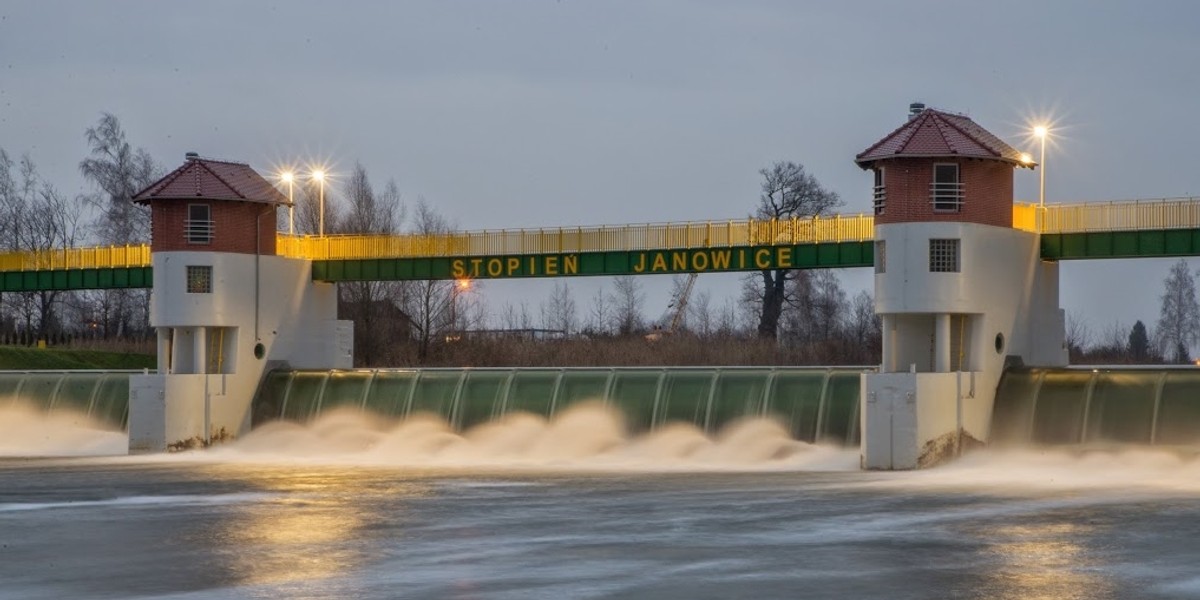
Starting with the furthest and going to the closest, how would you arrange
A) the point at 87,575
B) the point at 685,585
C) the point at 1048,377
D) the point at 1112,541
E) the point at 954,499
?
1. the point at 1048,377
2. the point at 954,499
3. the point at 1112,541
4. the point at 87,575
5. the point at 685,585

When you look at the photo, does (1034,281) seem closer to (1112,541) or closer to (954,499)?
(954,499)

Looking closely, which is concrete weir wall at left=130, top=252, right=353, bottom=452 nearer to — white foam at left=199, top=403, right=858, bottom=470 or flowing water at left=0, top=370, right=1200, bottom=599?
flowing water at left=0, top=370, right=1200, bottom=599

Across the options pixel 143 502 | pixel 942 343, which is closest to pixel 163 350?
pixel 143 502

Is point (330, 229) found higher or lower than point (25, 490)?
higher

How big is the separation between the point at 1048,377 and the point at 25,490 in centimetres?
3046

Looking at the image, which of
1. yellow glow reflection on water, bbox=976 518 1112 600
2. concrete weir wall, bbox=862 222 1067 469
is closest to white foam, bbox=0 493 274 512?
concrete weir wall, bbox=862 222 1067 469

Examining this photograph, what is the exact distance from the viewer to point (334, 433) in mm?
67562

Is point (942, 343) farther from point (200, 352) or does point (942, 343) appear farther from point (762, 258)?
point (200, 352)

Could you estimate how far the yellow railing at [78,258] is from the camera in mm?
78875

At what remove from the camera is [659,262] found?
6656 centimetres

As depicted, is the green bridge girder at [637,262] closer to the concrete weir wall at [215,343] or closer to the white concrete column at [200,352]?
the concrete weir wall at [215,343]

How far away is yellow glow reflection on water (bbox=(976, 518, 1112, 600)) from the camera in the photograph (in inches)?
1091

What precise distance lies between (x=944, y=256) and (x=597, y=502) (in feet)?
56.8

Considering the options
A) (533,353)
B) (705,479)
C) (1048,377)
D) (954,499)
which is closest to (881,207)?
(1048,377)
